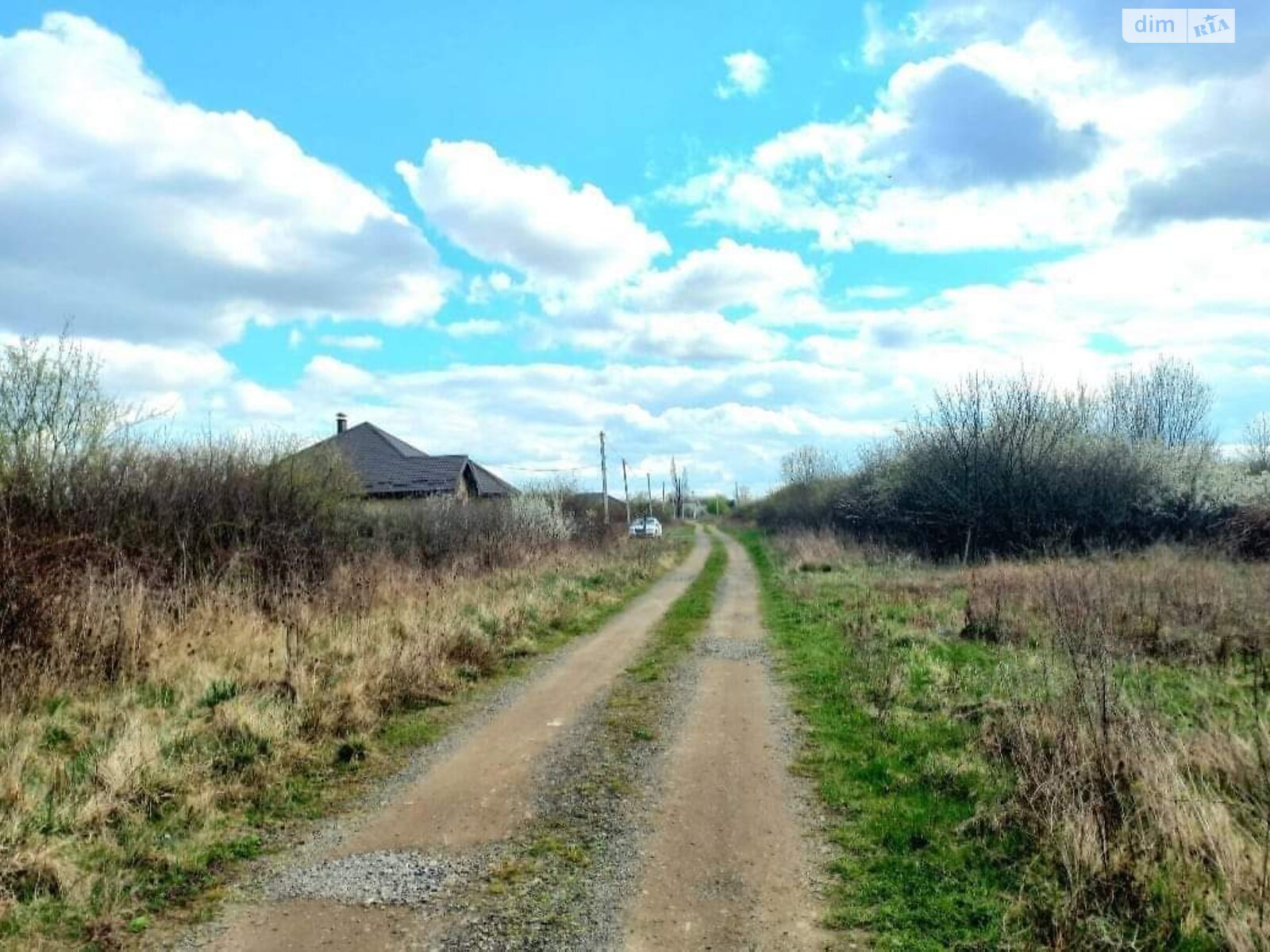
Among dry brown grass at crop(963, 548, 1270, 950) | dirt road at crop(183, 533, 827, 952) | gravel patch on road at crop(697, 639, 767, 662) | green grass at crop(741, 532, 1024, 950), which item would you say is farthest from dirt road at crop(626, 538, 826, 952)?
gravel patch on road at crop(697, 639, 767, 662)

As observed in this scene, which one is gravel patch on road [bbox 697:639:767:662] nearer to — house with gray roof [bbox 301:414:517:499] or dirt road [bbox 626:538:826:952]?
dirt road [bbox 626:538:826:952]

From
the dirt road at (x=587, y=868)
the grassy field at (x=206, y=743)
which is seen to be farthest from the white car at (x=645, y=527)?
the dirt road at (x=587, y=868)

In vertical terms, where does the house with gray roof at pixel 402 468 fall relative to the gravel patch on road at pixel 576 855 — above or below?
above

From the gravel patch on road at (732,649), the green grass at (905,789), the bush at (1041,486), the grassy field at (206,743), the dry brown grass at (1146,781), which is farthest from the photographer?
the bush at (1041,486)

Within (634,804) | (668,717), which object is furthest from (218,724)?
(668,717)

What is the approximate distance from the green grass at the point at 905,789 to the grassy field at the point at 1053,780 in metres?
0.02

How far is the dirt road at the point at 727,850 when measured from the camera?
13.3 feet

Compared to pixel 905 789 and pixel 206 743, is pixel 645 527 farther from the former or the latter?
pixel 905 789

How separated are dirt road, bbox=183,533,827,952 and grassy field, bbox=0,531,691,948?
1.94ft

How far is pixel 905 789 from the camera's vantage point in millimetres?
6027

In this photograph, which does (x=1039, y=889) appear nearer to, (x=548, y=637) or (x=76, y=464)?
(x=548, y=637)

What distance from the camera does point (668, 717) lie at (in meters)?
8.41

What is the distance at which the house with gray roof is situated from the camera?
35375mm

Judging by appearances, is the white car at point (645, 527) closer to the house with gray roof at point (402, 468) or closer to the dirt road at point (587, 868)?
the house with gray roof at point (402, 468)
